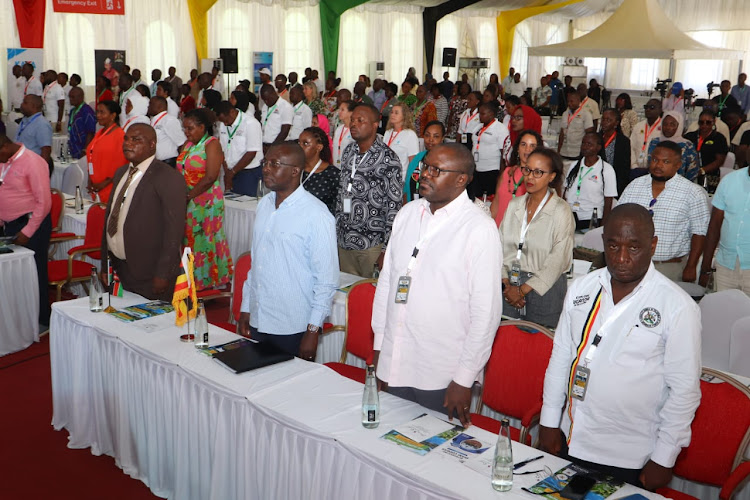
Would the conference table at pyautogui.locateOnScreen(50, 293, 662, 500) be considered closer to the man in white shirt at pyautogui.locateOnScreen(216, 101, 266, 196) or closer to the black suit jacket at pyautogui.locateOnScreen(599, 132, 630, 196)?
the man in white shirt at pyautogui.locateOnScreen(216, 101, 266, 196)

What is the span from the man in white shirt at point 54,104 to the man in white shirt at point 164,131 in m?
5.16

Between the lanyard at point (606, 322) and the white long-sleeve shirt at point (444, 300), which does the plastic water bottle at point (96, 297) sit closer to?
the white long-sleeve shirt at point (444, 300)

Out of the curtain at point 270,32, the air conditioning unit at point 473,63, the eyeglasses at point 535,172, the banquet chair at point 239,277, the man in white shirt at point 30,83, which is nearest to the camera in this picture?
the eyeglasses at point 535,172

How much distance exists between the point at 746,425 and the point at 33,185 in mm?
4423

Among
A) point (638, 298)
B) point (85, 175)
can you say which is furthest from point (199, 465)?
point (85, 175)

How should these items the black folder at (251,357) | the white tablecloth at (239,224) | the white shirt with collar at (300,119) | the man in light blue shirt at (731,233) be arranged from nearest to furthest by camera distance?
the black folder at (251,357) → the man in light blue shirt at (731,233) → the white tablecloth at (239,224) → the white shirt with collar at (300,119)

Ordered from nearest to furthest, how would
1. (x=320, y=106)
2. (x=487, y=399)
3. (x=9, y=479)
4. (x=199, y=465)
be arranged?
(x=199, y=465) → (x=487, y=399) → (x=9, y=479) → (x=320, y=106)

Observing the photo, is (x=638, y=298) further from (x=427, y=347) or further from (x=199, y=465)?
(x=199, y=465)

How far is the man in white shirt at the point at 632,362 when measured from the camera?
2.15 metres

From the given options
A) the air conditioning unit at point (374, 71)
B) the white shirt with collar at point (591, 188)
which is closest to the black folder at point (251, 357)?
the white shirt with collar at point (591, 188)

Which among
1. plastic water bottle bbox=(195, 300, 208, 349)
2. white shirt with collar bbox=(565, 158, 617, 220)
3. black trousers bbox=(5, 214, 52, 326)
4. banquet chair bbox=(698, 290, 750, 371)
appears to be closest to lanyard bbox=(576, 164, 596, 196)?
white shirt with collar bbox=(565, 158, 617, 220)

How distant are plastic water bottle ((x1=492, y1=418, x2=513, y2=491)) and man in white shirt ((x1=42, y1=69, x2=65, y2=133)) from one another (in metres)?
12.1

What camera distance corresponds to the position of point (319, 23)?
19484mm

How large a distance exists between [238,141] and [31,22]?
1035cm
